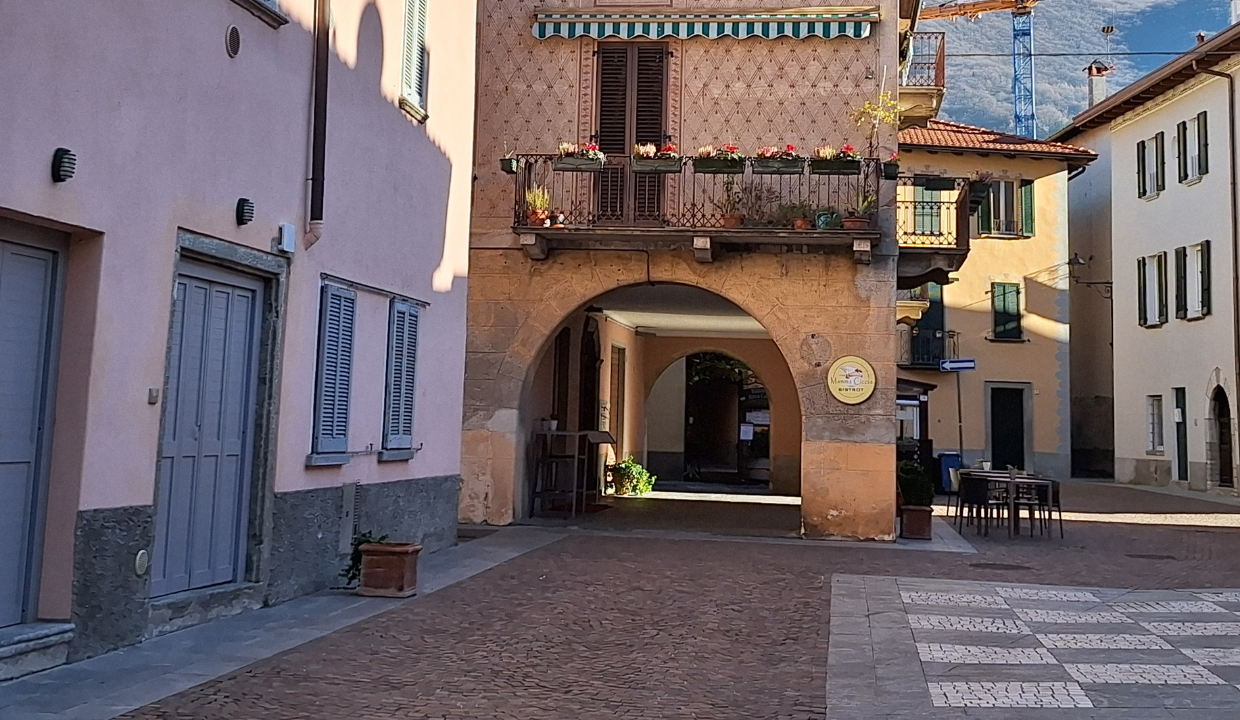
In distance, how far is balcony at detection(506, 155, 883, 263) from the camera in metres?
13.9

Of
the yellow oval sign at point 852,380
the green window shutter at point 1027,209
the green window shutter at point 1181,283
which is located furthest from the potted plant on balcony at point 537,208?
the green window shutter at point 1027,209

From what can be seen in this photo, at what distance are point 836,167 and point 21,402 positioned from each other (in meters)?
9.99

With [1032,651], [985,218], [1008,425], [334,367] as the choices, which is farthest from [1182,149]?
[334,367]

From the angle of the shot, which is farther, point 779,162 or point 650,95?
point 650,95

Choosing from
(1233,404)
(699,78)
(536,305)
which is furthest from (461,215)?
(1233,404)

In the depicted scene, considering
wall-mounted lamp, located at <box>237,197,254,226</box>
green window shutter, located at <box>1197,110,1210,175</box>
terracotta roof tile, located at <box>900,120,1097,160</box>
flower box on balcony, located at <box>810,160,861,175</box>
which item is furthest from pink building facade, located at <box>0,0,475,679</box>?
terracotta roof tile, located at <box>900,120,1097,160</box>

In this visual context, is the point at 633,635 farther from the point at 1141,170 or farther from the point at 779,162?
the point at 1141,170

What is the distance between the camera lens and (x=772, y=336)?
14.3m

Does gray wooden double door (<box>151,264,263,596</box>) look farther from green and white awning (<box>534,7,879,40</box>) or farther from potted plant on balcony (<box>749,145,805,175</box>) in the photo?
green and white awning (<box>534,7,879,40</box>)

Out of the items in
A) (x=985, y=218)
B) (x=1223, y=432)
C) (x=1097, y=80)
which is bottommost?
(x=1223, y=432)

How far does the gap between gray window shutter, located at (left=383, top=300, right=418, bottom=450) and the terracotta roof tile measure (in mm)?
21338

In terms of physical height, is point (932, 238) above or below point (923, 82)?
below

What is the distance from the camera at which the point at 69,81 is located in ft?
19.1

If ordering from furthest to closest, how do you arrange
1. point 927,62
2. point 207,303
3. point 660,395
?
1. point 660,395
2. point 927,62
3. point 207,303
